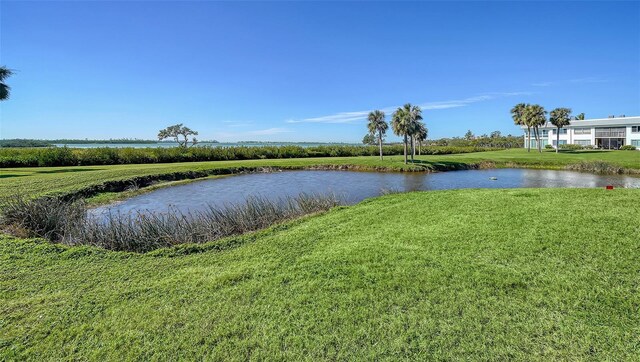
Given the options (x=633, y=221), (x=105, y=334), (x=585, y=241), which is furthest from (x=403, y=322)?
(x=633, y=221)

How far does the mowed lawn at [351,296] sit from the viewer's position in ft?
10.8

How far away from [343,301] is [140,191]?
64.5 feet

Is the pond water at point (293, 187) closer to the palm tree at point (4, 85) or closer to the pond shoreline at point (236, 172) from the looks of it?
the pond shoreline at point (236, 172)

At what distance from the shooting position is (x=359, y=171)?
34.6 m

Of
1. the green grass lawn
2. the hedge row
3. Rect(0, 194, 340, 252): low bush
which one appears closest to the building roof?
the hedge row

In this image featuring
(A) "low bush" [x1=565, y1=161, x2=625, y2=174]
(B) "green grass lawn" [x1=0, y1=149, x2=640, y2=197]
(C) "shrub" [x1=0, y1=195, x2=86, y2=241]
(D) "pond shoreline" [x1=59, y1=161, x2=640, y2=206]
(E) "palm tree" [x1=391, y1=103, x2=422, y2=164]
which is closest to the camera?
(C) "shrub" [x1=0, y1=195, x2=86, y2=241]

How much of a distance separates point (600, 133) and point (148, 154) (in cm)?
7375

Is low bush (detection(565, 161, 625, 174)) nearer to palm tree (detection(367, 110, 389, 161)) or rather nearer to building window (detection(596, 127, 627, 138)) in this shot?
palm tree (detection(367, 110, 389, 161))

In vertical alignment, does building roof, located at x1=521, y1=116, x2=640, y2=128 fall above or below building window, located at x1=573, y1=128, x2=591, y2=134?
above

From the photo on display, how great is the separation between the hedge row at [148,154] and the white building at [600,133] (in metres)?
20.2

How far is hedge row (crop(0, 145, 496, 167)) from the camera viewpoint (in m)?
30.6

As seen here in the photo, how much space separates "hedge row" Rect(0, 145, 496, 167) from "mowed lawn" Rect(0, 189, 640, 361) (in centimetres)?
3183

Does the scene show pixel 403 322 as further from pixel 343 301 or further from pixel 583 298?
pixel 583 298

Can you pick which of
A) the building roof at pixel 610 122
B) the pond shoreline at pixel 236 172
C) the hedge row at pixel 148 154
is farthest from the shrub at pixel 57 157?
the building roof at pixel 610 122
